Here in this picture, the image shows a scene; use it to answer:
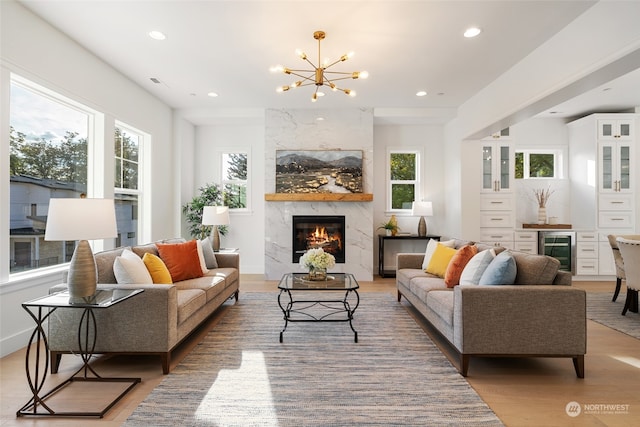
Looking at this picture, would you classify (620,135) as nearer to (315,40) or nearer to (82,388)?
(315,40)

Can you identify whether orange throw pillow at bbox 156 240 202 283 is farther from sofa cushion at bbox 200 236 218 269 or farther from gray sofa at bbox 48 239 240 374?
gray sofa at bbox 48 239 240 374

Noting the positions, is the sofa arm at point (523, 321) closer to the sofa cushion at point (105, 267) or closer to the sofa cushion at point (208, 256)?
the sofa cushion at point (105, 267)

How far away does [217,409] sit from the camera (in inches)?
76.2

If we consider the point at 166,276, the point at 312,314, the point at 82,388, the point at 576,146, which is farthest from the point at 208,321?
the point at 576,146

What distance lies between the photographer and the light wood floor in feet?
6.09

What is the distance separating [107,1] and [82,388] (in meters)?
3.01

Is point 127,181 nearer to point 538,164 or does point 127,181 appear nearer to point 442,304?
point 442,304

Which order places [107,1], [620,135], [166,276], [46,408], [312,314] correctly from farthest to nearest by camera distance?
[620,135], [312,314], [166,276], [107,1], [46,408]

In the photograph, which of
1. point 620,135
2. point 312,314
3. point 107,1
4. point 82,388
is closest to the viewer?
point 82,388

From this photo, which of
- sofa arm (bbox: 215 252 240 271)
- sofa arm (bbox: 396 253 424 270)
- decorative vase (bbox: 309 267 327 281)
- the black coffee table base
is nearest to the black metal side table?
the black coffee table base

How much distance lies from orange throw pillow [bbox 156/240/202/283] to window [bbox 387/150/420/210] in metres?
3.89

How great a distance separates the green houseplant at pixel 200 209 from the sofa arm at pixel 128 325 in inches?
133

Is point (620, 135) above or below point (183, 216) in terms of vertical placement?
above

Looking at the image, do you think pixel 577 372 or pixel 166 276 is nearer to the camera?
pixel 577 372
